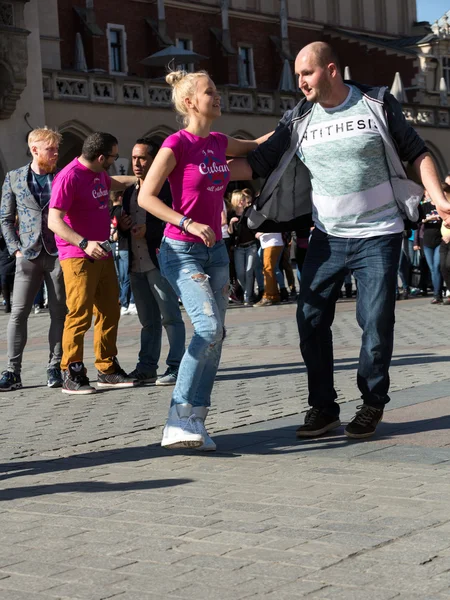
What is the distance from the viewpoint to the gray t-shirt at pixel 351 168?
6.45 meters

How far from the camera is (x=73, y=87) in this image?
3847cm

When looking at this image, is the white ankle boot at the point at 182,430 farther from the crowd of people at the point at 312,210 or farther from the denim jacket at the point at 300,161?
the denim jacket at the point at 300,161

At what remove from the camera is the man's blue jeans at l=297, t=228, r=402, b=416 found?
21.5 ft

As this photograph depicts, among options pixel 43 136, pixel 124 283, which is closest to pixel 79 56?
pixel 124 283

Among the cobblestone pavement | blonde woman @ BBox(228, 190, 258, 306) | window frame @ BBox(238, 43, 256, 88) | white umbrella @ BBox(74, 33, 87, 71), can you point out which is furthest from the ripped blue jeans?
window frame @ BBox(238, 43, 256, 88)

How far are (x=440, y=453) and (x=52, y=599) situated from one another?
274 cm

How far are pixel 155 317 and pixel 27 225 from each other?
124 cm

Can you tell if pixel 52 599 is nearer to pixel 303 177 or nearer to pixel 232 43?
pixel 303 177

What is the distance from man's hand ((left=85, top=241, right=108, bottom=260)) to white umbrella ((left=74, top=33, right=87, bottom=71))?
3693 centimetres

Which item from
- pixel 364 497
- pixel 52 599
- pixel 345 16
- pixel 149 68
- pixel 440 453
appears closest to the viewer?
pixel 52 599

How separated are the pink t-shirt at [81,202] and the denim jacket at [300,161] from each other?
2.60 meters

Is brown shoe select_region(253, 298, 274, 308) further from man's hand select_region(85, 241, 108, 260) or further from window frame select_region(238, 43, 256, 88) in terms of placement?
window frame select_region(238, 43, 256, 88)

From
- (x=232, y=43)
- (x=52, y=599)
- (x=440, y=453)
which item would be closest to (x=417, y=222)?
(x=440, y=453)

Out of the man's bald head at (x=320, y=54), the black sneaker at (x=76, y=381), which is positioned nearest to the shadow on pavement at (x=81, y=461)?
the man's bald head at (x=320, y=54)
